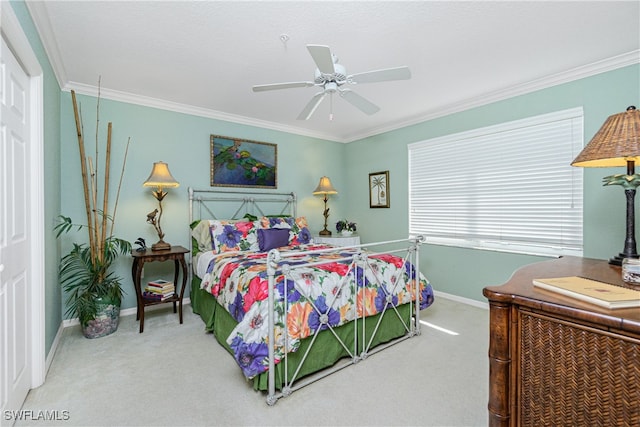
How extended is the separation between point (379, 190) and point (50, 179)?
396cm

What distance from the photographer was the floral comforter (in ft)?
6.24

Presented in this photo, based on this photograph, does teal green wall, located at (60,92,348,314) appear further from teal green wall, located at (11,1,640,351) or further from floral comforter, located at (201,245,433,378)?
floral comforter, located at (201,245,433,378)

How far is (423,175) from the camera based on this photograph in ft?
14.0

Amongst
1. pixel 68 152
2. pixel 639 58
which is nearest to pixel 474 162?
pixel 639 58

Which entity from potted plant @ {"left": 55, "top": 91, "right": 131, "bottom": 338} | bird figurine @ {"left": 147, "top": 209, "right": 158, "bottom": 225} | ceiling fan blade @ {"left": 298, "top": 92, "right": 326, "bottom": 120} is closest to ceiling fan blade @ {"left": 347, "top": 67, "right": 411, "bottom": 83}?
ceiling fan blade @ {"left": 298, "top": 92, "right": 326, "bottom": 120}

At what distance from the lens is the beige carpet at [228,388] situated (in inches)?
68.5

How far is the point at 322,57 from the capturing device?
178 cm

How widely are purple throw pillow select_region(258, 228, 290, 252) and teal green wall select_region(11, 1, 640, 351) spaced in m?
1.05

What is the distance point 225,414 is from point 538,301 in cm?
175

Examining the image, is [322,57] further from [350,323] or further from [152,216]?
[152,216]

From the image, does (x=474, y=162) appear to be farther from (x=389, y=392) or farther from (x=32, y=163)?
(x=32, y=163)

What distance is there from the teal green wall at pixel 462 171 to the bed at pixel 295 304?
112 centimetres

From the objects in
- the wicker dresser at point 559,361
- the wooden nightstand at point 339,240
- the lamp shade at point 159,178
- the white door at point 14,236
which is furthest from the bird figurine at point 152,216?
the wicker dresser at point 559,361

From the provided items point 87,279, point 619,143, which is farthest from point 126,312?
point 619,143
